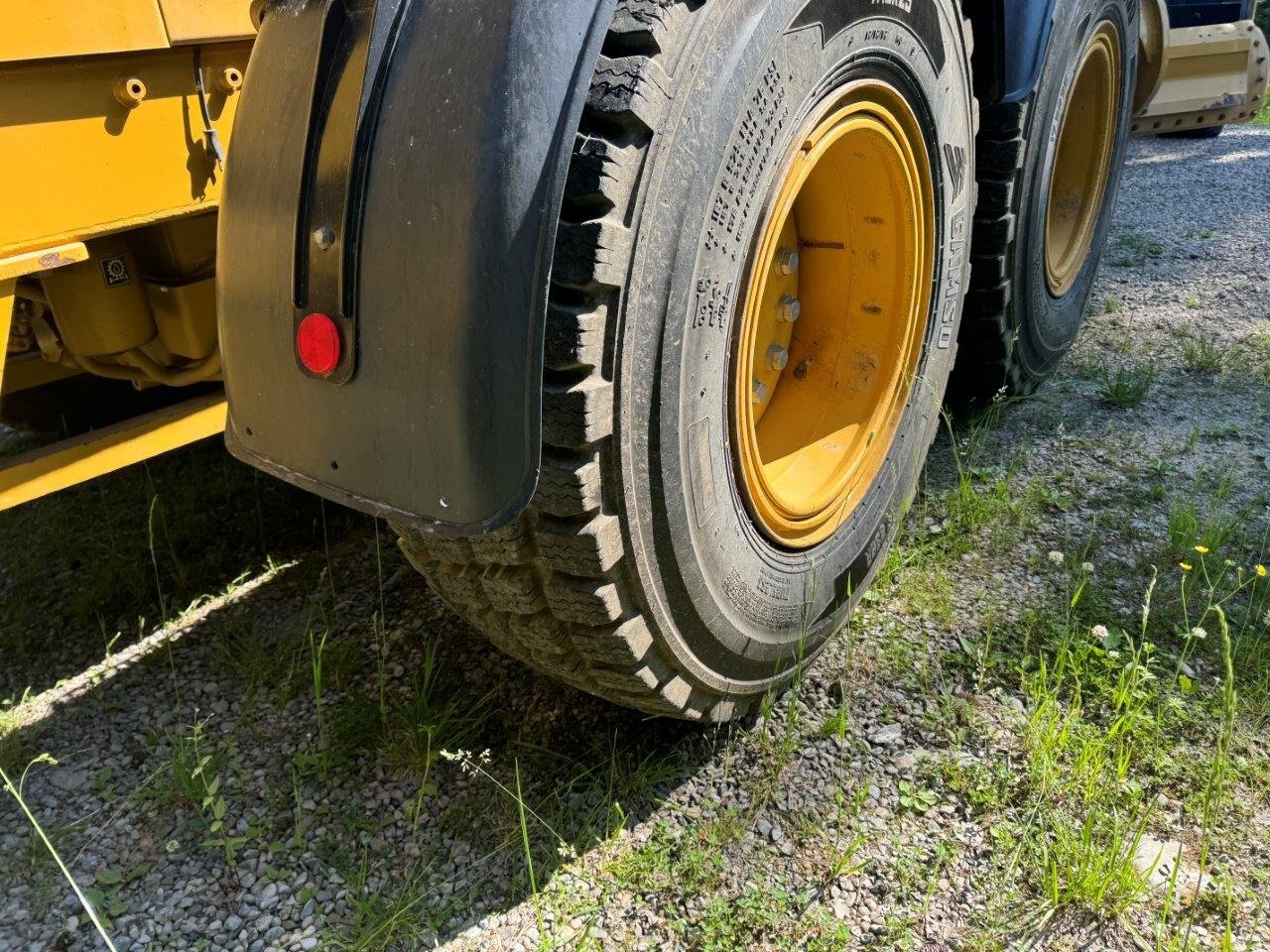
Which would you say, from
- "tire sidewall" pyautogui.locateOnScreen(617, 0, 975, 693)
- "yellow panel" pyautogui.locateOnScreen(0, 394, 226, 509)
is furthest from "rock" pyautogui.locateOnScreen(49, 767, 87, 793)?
"tire sidewall" pyautogui.locateOnScreen(617, 0, 975, 693)

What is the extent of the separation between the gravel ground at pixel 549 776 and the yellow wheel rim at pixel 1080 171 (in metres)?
1.00

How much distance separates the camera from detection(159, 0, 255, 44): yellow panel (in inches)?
60.5

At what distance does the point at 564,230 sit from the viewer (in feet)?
3.95

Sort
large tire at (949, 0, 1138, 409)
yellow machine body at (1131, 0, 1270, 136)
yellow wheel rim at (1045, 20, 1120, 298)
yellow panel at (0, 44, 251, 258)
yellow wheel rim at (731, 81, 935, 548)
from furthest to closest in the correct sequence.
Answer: yellow machine body at (1131, 0, 1270, 136)
yellow wheel rim at (1045, 20, 1120, 298)
large tire at (949, 0, 1138, 409)
yellow wheel rim at (731, 81, 935, 548)
yellow panel at (0, 44, 251, 258)

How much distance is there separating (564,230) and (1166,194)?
529 cm

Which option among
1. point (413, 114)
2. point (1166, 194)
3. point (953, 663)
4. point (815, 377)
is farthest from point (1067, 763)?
point (1166, 194)

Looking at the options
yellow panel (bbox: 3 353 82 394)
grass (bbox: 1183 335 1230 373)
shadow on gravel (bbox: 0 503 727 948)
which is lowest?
shadow on gravel (bbox: 0 503 727 948)

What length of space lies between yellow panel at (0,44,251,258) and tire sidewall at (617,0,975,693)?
88cm

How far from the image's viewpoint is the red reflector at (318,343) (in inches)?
51.0

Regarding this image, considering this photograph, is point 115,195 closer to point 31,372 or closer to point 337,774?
point 31,372

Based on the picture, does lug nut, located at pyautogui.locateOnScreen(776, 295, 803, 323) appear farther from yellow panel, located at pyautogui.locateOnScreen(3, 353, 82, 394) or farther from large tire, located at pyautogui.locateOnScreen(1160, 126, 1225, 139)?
large tire, located at pyautogui.locateOnScreen(1160, 126, 1225, 139)

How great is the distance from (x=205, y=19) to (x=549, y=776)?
1408 millimetres

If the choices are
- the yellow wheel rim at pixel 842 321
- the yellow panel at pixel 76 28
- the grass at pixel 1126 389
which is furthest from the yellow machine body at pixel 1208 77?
the yellow panel at pixel 76 28

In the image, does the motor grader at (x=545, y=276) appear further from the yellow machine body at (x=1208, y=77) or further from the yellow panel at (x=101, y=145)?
the yellow machine body at (x=1208, y=77)
